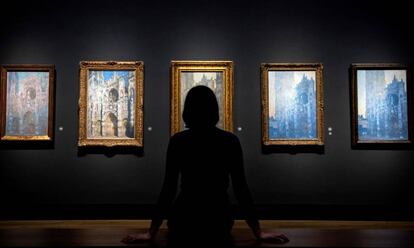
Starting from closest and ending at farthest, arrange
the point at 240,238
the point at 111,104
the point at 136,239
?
the point at 136,239 → the point at 240,238 → the point at 111,104

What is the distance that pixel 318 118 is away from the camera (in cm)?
619

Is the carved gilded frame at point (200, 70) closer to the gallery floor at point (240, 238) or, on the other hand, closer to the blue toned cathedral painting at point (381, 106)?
the blue toned cathedral painting at point (381, 106)

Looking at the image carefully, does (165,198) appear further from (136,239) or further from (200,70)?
(200,70)

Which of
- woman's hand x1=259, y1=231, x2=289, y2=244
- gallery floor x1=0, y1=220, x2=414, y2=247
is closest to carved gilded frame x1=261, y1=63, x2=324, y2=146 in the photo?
gallery floor x1=0, y1=220, x2=414, y2=247

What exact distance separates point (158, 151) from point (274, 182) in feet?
6.21

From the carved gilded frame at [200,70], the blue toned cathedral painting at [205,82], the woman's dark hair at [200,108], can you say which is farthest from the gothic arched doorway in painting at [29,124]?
the woman's dark hair at [200,108]

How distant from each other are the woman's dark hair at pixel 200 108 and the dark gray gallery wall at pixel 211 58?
125 inches

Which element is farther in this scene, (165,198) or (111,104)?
(111,104)

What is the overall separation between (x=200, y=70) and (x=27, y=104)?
9.09ft

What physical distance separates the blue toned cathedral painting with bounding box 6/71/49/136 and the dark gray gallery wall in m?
0.21

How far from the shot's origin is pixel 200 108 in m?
3.10

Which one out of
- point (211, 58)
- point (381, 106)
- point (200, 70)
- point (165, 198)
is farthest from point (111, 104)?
point (381, 106)

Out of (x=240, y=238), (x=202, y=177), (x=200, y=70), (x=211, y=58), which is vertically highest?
(x=211, y=58)

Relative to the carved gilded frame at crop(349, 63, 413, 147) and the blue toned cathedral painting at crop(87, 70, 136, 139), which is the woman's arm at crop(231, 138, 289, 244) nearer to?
the blue toned cathedral painting at crop(87, 70, 136, 139)
